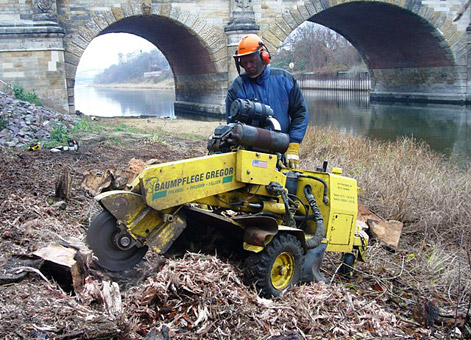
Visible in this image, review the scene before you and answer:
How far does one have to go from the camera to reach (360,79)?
42.3 m

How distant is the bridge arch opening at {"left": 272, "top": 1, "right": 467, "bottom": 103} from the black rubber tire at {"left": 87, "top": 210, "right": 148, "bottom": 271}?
21.0 metres

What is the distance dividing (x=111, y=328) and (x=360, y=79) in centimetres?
4173

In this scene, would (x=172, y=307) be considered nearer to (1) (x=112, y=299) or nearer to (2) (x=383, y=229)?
(1) (x=112, y=299)

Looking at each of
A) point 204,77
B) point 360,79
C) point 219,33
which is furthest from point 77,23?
point 360,79

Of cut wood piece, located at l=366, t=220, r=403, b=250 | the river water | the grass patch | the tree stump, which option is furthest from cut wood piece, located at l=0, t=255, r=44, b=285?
the grass patch

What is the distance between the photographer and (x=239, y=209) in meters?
4.00

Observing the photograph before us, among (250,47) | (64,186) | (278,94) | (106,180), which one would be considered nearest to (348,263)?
(278,94)

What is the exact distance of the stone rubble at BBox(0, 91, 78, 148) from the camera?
10508 millimetres

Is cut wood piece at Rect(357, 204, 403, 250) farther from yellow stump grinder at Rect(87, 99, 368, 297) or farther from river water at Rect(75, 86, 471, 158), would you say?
river water at Rect(75, 86, 471, 158)

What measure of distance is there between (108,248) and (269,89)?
1.98 meters

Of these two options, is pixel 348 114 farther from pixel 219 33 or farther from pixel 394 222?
pixel 394 222

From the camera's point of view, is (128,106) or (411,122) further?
(128,106)

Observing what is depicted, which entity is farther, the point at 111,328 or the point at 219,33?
the point at 219,33

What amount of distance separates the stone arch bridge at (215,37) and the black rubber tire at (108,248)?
48.5ft
